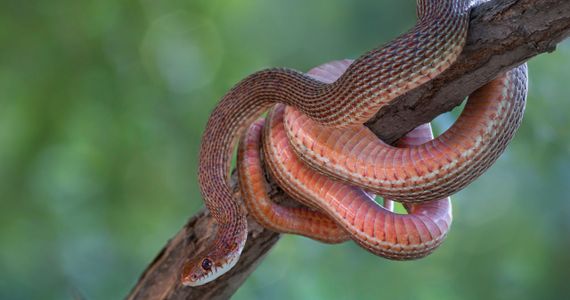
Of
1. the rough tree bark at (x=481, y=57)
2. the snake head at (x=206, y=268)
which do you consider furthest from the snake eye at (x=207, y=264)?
the rough tree bark at (x=481, y=57)

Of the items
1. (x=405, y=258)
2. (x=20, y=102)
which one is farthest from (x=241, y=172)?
(x=20, y=102)

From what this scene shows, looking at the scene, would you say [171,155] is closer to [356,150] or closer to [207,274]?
[207,274]

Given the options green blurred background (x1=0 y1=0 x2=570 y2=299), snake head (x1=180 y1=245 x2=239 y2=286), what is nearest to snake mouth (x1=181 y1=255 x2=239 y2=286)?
snake head (x1=180 y1=245 x2=239 y2=286)

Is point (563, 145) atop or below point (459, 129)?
below

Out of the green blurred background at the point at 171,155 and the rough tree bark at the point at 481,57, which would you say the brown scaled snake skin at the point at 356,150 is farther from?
the green blurred background at the point at 171,155

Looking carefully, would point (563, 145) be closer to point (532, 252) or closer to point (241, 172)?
point (532, 252)

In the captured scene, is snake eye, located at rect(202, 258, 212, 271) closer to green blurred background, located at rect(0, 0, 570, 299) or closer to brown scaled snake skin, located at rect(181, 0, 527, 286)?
brown scaled snake skin, located at rect(181, 0, 527, 286)
